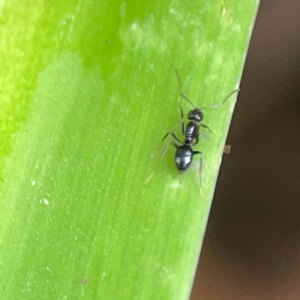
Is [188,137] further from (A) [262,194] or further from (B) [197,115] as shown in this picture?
(A) [262,194]

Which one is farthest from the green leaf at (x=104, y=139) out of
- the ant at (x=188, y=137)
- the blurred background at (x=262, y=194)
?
the blurred background at (x=262, y=194)

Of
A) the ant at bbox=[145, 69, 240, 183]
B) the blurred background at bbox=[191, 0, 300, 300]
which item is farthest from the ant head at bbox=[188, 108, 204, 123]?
the blurred background at bbox=[191, 0, 300, 300]

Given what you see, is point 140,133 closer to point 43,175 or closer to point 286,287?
point 43,175

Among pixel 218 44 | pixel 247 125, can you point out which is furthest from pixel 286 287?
pixel 218 44

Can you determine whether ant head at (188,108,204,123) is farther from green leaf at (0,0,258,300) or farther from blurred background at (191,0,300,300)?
blurred background at (191,0,300,300)

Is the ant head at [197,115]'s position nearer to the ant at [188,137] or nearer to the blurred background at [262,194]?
the ant at [188,137]
